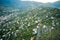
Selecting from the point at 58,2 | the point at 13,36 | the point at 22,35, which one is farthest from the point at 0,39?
the point at 58,2

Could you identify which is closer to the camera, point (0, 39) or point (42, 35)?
point (42, 35)

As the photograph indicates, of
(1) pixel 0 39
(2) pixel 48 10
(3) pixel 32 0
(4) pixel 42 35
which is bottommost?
(1) pixel 0 39

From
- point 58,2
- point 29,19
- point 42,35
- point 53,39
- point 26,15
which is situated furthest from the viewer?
point 26,15

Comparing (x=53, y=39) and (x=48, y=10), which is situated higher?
(x=48, y=10)

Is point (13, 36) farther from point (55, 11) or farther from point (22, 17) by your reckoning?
point (55, 11)

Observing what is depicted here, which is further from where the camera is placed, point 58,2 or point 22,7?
point 22,7

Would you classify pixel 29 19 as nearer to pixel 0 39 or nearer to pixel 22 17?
pixel 22 17

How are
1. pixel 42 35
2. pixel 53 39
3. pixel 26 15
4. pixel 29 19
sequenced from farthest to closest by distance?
pixel 26 15
pixel 29 19
pixel 42 35
pixel 53 39

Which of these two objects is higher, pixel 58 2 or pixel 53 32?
pixel 58 2

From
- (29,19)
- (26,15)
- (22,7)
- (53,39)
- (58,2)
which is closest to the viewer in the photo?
(53,39)

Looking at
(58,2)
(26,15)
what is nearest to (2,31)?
(26,15)
